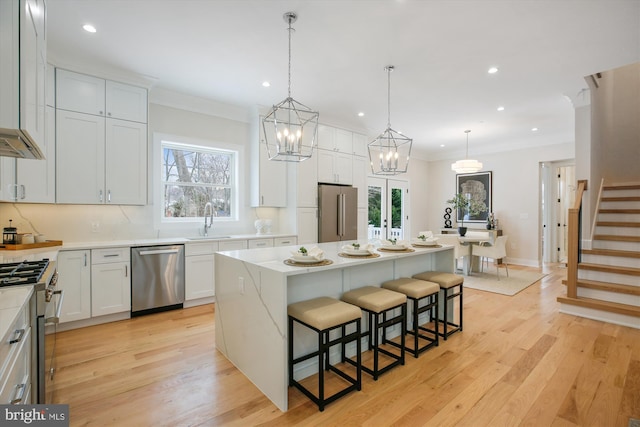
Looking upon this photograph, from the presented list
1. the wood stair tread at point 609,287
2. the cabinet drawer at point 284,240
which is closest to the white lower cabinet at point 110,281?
the cabinet drawer at point 284,240

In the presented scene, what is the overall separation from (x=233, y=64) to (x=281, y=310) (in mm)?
2878

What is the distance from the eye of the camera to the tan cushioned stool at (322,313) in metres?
1.99

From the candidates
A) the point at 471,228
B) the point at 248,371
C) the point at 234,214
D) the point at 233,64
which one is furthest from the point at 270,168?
the point at 471,228

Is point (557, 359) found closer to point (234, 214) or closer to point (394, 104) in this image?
point (394, 104)

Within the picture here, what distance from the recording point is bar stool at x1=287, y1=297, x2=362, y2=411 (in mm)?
1972

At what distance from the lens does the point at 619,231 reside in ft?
14.7

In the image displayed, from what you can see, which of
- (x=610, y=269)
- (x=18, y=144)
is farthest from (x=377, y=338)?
(x=610, y=269)

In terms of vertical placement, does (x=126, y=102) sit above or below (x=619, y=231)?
above

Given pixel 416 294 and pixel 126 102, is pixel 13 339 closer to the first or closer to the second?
pixel 416 294

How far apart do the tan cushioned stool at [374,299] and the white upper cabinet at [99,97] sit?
3.44 m

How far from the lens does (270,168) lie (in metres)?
5.00

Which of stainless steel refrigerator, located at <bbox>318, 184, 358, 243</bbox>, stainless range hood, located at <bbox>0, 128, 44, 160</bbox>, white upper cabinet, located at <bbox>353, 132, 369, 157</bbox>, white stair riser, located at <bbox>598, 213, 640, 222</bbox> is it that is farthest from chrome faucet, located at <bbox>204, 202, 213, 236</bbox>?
white stair riser, located at <bbox>598, 213, 640, 222</bbox>

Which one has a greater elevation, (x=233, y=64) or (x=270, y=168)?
(x=233, y=64)

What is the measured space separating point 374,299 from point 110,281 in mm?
3031
